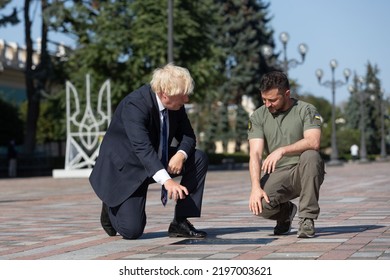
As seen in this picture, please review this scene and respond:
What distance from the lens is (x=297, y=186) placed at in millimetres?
7984

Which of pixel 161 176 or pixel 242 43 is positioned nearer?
pixel 161 176

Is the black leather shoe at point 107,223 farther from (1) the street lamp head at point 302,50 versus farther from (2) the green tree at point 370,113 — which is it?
(2) the green tree at point 370,113

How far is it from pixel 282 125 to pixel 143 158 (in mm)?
1162

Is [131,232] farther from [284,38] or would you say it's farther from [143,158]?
[284,38]

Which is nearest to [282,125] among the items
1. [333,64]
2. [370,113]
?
[333,64]

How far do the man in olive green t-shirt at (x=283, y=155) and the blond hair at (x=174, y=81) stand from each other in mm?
595

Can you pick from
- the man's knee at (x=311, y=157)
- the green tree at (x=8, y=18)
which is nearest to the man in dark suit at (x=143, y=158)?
the man's knee at (x=311, y=157)

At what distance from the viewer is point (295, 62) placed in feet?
151

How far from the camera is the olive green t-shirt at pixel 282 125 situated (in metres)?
7.88

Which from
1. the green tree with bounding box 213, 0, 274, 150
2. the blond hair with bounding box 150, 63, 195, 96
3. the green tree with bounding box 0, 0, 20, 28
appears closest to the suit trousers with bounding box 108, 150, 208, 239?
the blond hair with bounding box 150, 63, 195, 96

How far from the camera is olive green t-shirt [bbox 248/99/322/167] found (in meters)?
7.88

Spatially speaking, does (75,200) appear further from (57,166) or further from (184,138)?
(57,166)

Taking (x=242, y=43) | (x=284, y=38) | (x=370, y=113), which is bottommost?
(x=370, y=113)
